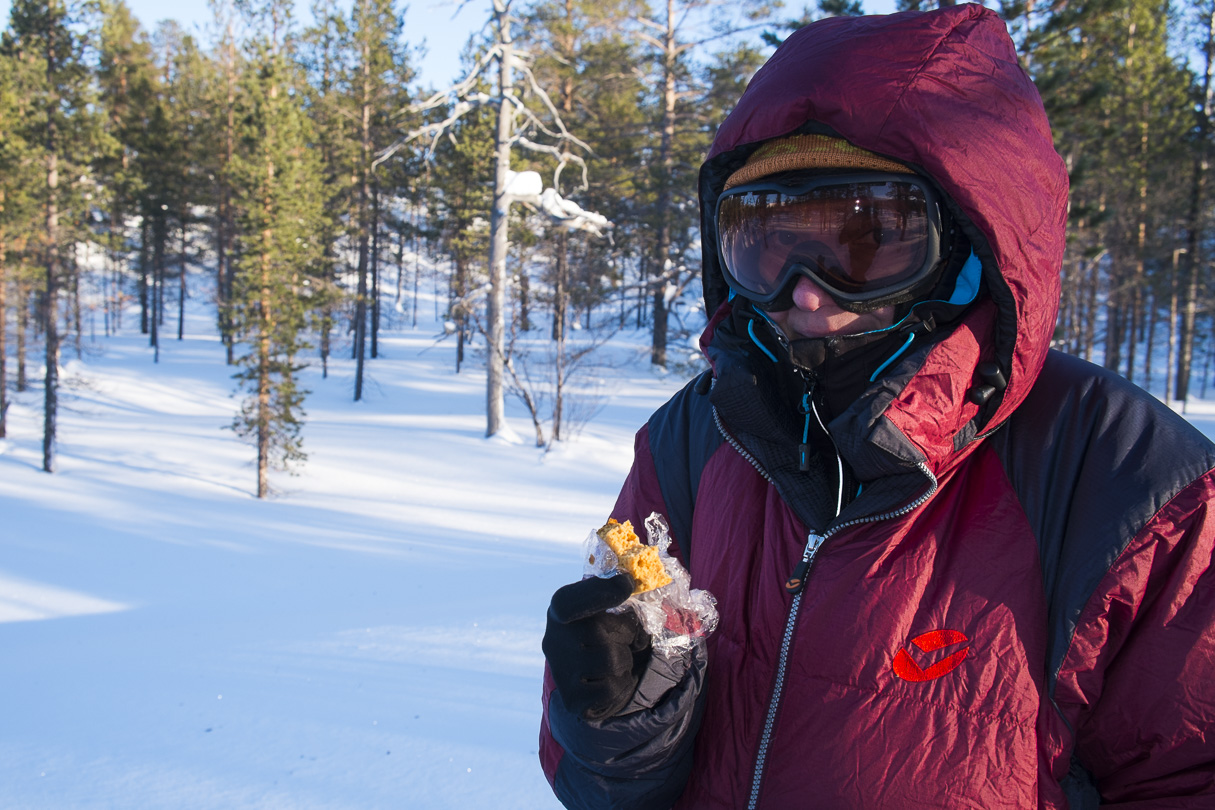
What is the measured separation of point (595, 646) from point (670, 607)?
139 mm

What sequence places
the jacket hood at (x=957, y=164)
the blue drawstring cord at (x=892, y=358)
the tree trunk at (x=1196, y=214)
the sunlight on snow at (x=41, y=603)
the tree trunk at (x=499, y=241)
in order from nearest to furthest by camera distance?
the jacket hood at (x=957, y=164) < the blue drawstring cord at (x=892, y=358) < the sunlight on snow at (x=41, y=603) < the tree trunk at (x=499, y=241) < the tree trunk at (x=1196, y=214)

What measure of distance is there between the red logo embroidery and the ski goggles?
0.54 meters

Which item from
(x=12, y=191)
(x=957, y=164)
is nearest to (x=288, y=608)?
(x=957, y=164)

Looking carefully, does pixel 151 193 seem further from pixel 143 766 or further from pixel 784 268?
pixel 784 268

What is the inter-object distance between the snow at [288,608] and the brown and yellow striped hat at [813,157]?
3.03 metres

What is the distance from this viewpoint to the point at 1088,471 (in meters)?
Answer: 1.03

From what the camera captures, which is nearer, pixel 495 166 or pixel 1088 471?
pixel 1088 471

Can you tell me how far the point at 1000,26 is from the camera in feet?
4.15

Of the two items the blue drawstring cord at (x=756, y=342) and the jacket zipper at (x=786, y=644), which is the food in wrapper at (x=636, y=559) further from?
the blue drawstring cord at (x=756, y=342)

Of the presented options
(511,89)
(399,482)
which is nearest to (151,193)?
(511,89)

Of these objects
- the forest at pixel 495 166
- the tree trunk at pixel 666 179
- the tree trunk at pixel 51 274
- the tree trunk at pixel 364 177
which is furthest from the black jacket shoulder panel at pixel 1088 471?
the tree trunk at pixel 364 177

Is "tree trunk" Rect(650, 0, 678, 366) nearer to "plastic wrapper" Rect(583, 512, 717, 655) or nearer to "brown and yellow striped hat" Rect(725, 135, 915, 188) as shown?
"brown and yellow striped hat" Rect(725, 135, 915, 188)

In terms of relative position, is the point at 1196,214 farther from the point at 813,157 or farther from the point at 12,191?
the point at 12,191

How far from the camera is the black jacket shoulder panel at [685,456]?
4.79 ft
